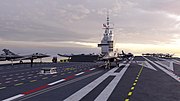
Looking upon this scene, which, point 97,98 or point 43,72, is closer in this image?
point 97,98

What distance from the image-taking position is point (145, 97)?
Result: 48.7 feet

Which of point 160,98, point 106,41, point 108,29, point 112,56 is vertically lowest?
point 160,98

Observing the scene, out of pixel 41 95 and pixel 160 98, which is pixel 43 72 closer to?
pixel 41 95

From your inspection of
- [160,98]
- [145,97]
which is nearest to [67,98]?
[145,97]

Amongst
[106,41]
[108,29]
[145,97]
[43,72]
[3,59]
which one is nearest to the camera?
[145,97]

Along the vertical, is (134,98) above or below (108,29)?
below

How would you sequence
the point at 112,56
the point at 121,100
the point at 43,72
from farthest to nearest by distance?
the point at 112,56 → the point at 43,72 → the point at 121,100

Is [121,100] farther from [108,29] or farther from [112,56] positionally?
[108,29]

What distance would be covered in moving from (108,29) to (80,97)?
2353 inches

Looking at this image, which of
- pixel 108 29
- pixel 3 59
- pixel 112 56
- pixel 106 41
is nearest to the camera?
pixel 112 56

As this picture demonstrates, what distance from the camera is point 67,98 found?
47.8 ft

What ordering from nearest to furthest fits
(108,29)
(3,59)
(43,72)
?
(43,72), (3,59), (108,29)

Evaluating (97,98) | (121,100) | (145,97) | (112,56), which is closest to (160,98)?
(145,97)

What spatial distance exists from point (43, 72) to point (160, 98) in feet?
72.4
